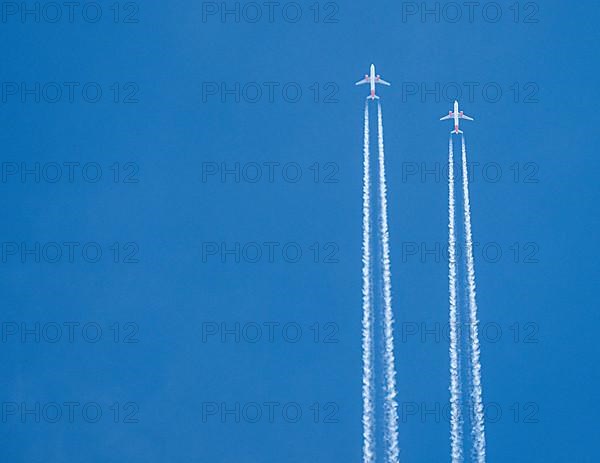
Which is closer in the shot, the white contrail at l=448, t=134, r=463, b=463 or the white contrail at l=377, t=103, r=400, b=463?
the white contrail at l=377, t=103, r=400, b=463

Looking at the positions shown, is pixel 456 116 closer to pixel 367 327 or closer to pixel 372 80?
pixel 372 80

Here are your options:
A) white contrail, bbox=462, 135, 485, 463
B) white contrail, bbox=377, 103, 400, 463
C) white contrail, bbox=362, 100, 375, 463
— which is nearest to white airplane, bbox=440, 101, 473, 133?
white contrail, bbox=462, 135, 485, 463

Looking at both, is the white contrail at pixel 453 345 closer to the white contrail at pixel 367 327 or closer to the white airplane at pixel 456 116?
the white airplane at pixel 456 116

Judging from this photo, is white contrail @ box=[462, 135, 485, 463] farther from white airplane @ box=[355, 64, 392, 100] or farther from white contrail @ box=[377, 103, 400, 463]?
white airplane @ box=[355, 64, 392, 100]

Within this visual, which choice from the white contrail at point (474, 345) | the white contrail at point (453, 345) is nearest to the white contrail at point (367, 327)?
the white contrail at point (453, 345)

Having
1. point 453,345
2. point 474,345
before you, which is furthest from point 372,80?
point 474,345
